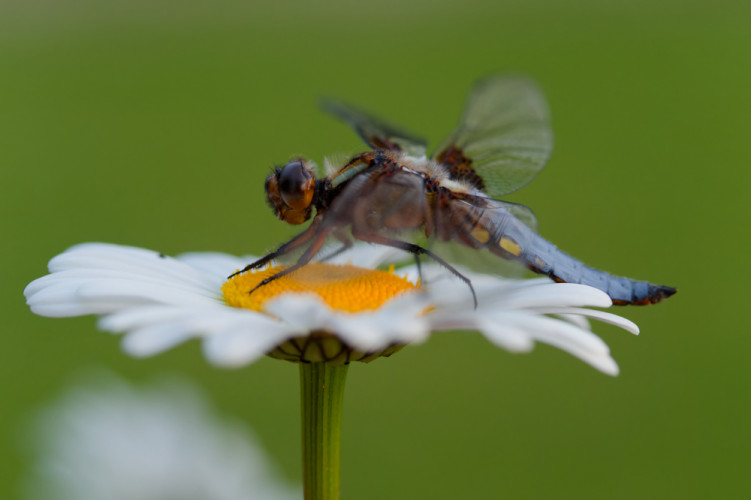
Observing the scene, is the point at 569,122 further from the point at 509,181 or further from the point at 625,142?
the point at 509,181

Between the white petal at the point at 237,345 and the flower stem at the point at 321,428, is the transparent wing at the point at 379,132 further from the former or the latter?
the white petal at the point at 237,345

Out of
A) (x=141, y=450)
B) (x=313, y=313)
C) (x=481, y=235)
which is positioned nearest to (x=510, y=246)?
(x=481, y=235)

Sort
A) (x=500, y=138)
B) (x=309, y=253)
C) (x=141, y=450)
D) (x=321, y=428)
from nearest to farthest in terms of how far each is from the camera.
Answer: (x=321, y=428), (x=309, y=253), (x=500, y=138), (x=141, y=450)

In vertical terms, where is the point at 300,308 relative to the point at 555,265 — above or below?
below

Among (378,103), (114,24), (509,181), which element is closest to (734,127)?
(378,103)

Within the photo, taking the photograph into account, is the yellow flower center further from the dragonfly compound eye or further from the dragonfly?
the dragonfly compound eye

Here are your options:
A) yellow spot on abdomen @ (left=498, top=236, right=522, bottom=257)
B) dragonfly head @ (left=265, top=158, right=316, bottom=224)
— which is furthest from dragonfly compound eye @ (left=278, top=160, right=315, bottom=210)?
yellow spot on abdomen @ (left=498, top=236, right=522, bottom=257)

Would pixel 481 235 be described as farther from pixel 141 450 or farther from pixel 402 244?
pixel 141 450
